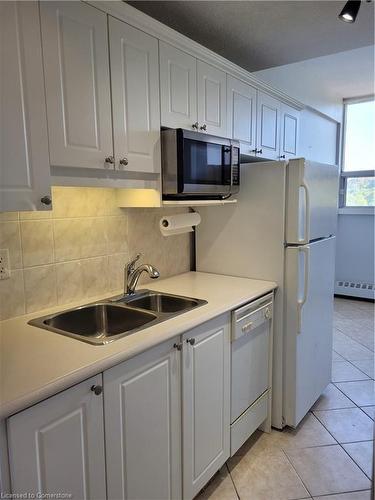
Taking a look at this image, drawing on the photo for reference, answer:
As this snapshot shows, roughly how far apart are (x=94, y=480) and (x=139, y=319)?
709 millimetres

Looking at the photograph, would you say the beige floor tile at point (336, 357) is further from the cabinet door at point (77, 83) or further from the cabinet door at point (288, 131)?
the cabinet door at point (77, 83)

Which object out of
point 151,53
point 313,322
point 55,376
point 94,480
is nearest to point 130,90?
point 151,53

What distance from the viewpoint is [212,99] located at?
6.93ft

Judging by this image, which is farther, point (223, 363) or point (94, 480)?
point (223, 363)

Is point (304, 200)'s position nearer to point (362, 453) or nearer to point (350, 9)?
point (350, 9)

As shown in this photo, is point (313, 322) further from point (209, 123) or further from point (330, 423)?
point (209, 123)

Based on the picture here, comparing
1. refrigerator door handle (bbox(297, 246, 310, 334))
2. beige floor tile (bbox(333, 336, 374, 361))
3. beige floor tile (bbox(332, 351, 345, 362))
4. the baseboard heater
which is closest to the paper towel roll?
refrigerator door handle (bbox(297, 246, 310, 334))

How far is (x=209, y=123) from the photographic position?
2.10 m

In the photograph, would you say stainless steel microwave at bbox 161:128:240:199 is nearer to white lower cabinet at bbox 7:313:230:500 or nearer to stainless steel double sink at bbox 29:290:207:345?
stainless steel double sink at bbox 29:290:207:345

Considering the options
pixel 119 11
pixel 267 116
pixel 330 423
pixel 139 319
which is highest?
pixel 119 11

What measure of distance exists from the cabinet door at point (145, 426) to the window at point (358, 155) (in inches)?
180

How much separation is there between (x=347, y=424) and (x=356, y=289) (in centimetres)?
314

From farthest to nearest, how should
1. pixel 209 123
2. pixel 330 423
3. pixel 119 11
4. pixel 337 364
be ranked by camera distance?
pixel 337 364 < pixel 330 423 < pixel 209 123 < pixel 119 11

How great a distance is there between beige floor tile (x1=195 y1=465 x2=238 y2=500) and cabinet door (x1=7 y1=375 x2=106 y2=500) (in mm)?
819
